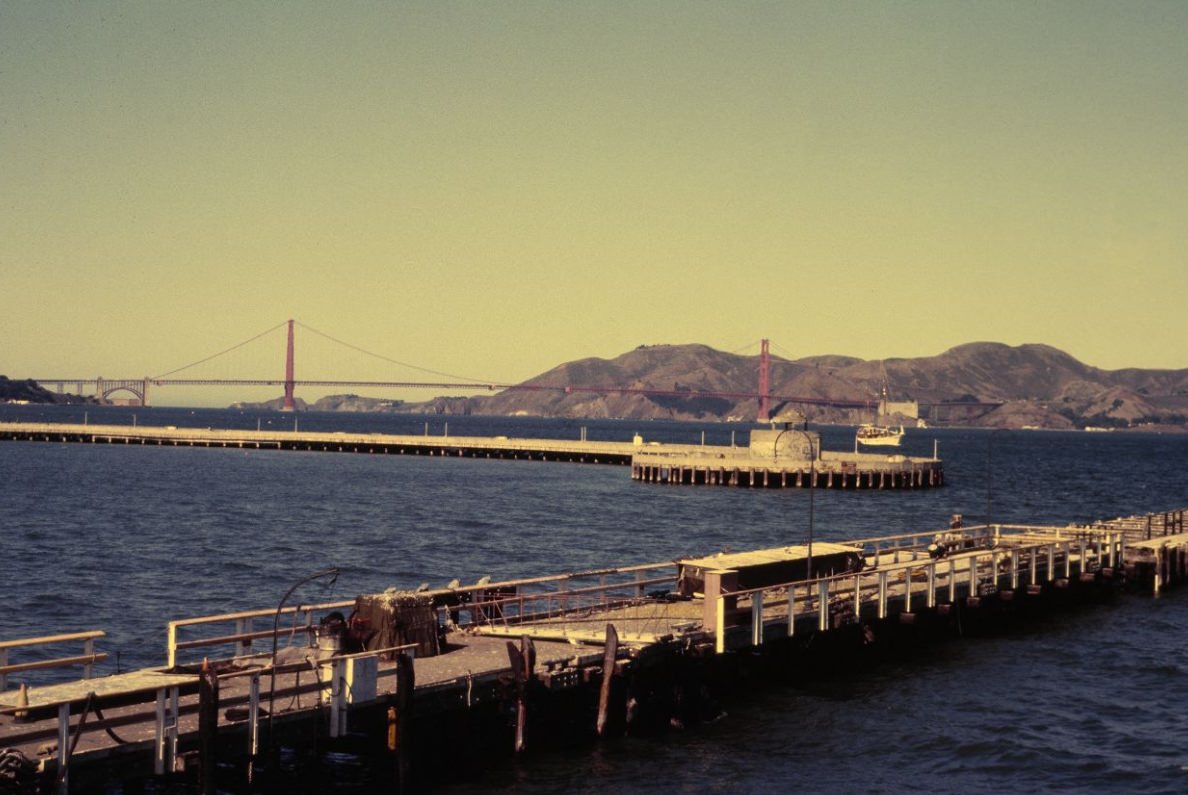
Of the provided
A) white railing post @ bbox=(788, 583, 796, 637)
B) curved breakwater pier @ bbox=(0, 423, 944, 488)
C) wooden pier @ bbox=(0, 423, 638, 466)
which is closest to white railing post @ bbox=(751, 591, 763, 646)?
white railing post @ bbox=(788, 583, 796, 637)

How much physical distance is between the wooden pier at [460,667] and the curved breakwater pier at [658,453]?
6653cm

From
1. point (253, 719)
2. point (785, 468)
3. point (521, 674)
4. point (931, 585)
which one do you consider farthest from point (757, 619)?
point (785, 468)

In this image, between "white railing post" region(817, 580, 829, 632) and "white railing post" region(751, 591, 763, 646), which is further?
"white railing post" region(817, 580, 829, 632)

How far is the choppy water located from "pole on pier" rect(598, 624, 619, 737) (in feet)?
2.03

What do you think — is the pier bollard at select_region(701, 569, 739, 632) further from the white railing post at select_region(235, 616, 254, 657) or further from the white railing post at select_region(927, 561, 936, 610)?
the white railing post at select_region(235, 616, 254, 657)

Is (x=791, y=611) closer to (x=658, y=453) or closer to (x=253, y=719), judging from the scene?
(x=253, y=719)

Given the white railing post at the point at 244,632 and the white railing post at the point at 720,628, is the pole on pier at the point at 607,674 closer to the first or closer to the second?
the white railing post at the point at 720,628

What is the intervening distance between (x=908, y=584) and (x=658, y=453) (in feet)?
306

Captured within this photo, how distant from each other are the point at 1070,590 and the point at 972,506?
53616 millimetres

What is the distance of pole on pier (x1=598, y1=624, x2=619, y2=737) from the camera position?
26.5m

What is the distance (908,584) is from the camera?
121 feet

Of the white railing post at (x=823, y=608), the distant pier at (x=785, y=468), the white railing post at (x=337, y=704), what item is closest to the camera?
the white railing post at (x=337, y=704)

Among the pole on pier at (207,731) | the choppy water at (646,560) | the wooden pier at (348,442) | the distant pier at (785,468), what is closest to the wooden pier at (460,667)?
the pole on pier at (207,731)

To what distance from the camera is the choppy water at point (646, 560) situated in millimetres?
27109
